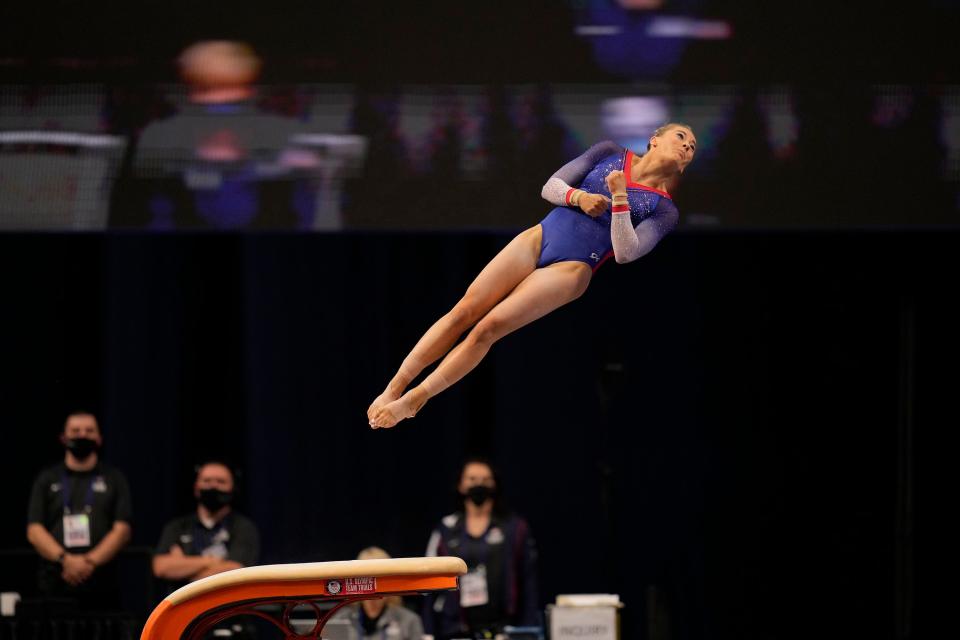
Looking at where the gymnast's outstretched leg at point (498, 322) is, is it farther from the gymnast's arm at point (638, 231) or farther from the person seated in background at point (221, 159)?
Result: the person seated in background at point (221, 159)

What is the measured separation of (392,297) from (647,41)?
114 inches

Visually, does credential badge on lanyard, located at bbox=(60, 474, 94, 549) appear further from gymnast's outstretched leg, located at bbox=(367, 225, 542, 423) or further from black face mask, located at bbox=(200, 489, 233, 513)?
gymnast's outstretched leg, located at bbox=(367, 225, 542, 423)

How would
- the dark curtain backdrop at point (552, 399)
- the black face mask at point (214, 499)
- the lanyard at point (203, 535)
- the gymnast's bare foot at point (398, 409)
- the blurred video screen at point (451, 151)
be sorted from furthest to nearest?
1. the dark curtain backdrop at point (552, 399)
2. the black face mask at point (214, 499)
3. the lanyard at point (203, 535)
4. the blurred video screen at point (451, 151)
5. the gymnast's bare foot at point (398, 409)

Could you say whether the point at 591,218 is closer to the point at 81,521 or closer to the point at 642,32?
the point at 642,32

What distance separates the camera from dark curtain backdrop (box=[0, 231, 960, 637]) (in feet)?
28.7

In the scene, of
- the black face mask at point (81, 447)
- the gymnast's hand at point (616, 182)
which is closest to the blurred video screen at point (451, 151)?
the black face mask at point (81, 447)

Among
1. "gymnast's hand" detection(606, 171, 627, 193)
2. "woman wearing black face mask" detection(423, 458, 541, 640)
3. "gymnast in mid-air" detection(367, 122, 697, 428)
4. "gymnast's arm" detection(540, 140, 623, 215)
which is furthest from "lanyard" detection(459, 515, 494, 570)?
"gymnast's hand" detection(606, 171, 627, 193)

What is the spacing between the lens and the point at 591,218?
459cm

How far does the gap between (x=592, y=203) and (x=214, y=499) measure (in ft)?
12.0

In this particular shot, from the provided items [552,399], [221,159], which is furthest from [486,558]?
[221,159]

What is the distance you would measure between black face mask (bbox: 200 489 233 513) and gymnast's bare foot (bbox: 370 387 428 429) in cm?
329

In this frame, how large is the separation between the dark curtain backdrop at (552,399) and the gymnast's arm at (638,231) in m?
4.14

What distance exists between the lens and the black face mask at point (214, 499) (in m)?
7.40

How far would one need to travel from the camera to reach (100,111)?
668 cm
